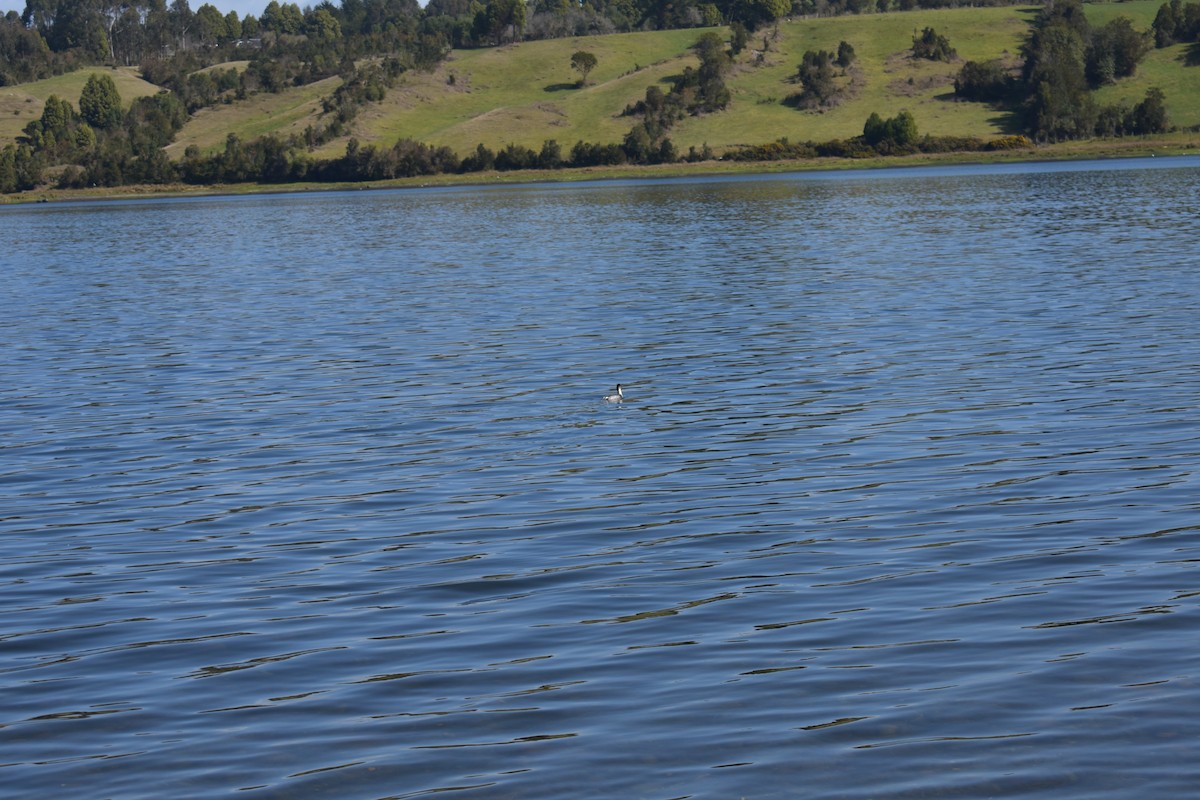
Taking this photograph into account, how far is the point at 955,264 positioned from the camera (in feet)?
154

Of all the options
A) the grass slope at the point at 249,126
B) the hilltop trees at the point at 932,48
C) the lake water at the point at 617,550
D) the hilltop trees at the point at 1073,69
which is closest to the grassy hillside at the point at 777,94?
the hilltop trees at the point at 932,48

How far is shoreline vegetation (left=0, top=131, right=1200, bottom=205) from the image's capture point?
14325cm

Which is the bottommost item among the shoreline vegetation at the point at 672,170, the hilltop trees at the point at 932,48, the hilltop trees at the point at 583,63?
the shoreline vegetation at the point at 672,170

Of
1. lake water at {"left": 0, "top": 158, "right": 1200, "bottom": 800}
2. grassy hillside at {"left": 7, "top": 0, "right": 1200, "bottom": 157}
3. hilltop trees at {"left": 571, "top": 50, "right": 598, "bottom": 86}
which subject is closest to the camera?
lake water at {"left": 0, "top": 158, "right": 1200, "bottom": 800}

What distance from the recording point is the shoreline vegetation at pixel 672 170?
143 metres

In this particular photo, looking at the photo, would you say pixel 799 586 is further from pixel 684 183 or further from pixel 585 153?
pixel 585 153

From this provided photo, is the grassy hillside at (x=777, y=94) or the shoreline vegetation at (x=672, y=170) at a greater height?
the grassy hillside at (x=777, y=94)

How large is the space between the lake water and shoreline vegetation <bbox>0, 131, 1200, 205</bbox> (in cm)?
10903

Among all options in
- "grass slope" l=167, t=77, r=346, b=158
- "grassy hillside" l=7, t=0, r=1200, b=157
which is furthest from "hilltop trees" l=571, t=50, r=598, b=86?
"grass slope" l=167, t=77, r=346, b=158

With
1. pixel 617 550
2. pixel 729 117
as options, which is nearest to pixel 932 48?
pixel 729 117

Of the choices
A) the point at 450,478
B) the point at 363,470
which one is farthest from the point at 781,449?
the point at 363,470

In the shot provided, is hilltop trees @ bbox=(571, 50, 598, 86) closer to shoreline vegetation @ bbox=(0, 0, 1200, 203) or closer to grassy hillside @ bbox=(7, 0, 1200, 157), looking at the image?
shoreline vegetation @ bbox=(0, 0, 1200, 203)

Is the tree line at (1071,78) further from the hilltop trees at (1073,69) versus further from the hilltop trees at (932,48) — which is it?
the hilltop trees at (932,48)

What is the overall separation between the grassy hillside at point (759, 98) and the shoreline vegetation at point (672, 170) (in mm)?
7756
